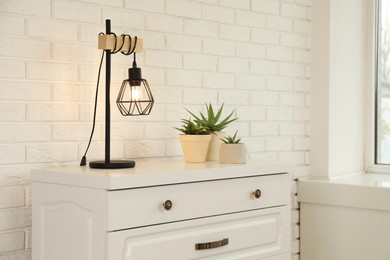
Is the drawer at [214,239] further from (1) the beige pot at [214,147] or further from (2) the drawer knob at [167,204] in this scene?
(1) the beige pot at [214,147]

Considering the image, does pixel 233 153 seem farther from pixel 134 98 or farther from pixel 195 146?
pixel 134 98

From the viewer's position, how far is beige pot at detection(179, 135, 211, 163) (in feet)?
8.40

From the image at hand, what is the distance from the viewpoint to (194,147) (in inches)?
101

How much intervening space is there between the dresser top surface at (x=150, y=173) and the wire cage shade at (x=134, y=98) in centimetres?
21

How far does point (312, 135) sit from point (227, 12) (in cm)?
91

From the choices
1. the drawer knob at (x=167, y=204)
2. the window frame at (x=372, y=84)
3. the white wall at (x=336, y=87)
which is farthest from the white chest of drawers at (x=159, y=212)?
the window frame at (x=372, y=84)

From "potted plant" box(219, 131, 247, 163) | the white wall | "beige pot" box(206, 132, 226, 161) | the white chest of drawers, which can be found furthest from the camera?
the white wall

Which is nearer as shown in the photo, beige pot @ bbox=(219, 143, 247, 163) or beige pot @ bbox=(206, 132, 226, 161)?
beige pot @ bbox=(219, 143, 247, 163)

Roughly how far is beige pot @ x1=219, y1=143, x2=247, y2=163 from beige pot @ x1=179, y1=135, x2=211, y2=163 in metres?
0.08

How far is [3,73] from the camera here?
2283mm

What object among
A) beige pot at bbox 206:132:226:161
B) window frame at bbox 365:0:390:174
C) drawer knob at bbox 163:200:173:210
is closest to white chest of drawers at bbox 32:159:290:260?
drawer knob at bbox 163:200:173:210

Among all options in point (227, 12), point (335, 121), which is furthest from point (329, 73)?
point (227, 12)

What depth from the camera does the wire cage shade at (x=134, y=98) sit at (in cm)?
244

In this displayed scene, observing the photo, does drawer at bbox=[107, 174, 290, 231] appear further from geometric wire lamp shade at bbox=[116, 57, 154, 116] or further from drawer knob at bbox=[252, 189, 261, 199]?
geometric wire lamp shade at bbox=[116, 57, 154, 116]
